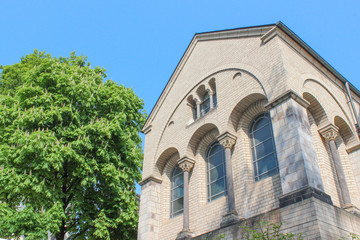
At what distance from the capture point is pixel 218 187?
12.6 metres

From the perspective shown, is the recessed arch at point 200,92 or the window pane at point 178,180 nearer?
the window pane at point 178,180

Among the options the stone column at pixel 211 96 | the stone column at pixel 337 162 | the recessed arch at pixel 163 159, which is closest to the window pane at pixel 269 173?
the stone column at pixel 337 162

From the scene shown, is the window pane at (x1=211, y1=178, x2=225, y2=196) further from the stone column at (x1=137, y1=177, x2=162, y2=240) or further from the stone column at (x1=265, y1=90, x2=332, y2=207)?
the stone column at (x1=265, y1=90, x2=332, y2=207)

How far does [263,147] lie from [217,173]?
2.30 metres

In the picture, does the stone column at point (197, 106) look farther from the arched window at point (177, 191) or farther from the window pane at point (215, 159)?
the arched window at point (177, 191)

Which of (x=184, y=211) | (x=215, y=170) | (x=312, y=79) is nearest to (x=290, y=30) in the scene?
(x=312, y=79)

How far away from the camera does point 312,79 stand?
12.3 m

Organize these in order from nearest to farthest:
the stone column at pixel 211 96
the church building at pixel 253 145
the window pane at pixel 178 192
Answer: the church building at pixel 253 145 → the stone column at pixel 211 96 → the window pane at pixel 178 192

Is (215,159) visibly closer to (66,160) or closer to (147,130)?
(147,130)

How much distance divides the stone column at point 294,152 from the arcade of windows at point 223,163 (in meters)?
1.31

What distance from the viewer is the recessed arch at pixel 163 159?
1537 cm

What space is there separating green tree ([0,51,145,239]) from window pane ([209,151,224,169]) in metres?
4.02

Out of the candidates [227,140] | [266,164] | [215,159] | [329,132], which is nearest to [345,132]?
[329,132]

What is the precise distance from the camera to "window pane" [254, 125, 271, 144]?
11.6 m
